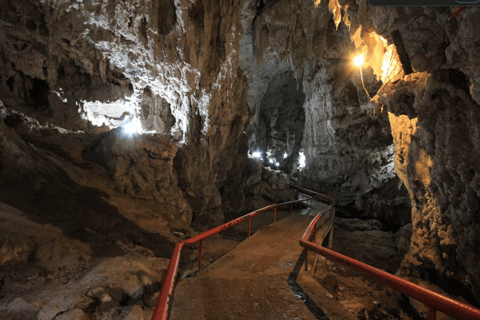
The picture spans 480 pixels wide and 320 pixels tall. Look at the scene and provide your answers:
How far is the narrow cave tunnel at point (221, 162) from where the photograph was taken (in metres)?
3.36

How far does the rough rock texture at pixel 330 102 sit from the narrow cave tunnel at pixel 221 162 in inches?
3.9

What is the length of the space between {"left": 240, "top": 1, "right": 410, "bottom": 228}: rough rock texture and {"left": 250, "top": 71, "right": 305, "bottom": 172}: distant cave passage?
5717 mm

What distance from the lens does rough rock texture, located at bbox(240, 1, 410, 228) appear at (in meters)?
12.5

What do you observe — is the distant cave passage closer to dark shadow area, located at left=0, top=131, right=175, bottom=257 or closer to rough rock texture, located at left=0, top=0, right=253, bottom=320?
rough rock texture, located at left=0, top=0, right=253, bottom=320

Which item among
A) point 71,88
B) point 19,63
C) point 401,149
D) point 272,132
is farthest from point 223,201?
point 272,132

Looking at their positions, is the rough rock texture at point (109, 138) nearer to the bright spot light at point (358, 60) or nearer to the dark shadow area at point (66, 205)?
the dark shadow area at point (66, 205)

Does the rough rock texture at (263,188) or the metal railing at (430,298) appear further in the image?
the rough rock texture at (263,188)

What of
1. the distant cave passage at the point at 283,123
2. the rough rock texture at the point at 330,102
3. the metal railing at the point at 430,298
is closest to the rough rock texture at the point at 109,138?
the metal railing at the point at 430,298

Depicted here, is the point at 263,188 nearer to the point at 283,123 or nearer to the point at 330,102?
the point at 330,102

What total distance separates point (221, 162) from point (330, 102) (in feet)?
26.0

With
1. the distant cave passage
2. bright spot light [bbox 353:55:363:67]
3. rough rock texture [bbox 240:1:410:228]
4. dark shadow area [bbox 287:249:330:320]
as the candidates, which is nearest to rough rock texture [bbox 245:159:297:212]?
rough rock texture [bbox 240:1:410:228]

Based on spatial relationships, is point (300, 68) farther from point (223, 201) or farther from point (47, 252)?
point (47, 252)

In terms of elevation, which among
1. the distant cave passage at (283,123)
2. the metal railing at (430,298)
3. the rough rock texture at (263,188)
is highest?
the distant cave passage at (283,123)

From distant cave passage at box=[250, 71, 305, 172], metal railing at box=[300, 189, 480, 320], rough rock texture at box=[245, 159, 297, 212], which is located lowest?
rough rock texture at box=[245, 159, 297, 212]
